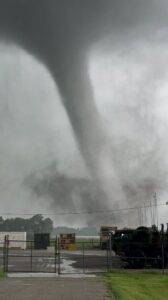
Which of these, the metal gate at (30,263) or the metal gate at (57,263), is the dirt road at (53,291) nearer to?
the metal gate at (57,263)

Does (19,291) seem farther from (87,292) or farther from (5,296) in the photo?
(87,292)

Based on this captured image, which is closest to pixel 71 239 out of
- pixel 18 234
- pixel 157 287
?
pixel 18 234

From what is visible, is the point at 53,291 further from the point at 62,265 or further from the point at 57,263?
the point at 57,263

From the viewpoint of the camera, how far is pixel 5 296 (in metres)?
14.3

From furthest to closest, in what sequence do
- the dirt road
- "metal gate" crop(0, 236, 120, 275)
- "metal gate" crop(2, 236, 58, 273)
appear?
"metal gate" crop(0, 236, 120, 275), "metal gate" crop(2, 236, 58, 273), the dirt road

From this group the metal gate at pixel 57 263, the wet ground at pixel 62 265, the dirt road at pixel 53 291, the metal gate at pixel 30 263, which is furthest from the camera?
the wet ground at pixel 62 265

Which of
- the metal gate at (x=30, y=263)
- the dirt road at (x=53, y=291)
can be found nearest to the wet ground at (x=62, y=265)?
the metal gate at (x=30, y=263)

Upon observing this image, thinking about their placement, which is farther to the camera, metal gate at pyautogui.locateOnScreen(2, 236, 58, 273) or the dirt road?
metal gate at pyautogui.locateOnScreen(2, 236, 58, 273)

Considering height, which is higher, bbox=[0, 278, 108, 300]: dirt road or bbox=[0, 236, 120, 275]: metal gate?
bbox=[0, 278, 108, 300]: dirt road

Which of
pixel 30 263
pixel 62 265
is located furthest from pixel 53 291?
pixel 30 263

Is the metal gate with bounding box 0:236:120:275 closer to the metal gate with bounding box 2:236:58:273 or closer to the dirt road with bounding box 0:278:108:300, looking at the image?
the metal gate with bounding box 2:236:58:273

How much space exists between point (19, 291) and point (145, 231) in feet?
60.1

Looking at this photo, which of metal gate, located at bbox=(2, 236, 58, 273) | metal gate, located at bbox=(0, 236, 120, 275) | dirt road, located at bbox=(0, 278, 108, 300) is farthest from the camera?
metal gate, located at bbox=(0, 236, 120, 275)

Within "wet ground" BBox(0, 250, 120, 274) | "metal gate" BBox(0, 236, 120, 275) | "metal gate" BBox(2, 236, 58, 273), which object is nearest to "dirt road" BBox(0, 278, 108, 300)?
"metal gate" BBox(0, 236, 120, 275)
